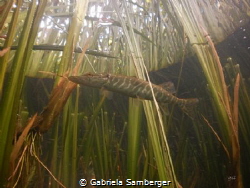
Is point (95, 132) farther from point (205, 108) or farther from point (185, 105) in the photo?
point (205, 108)

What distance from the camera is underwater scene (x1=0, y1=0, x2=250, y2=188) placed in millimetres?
869

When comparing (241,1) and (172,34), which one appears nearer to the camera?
(241,1)

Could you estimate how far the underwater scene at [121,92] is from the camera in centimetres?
87

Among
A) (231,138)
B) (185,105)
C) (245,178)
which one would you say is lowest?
(245,178)

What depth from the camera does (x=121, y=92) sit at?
1604 millimetres

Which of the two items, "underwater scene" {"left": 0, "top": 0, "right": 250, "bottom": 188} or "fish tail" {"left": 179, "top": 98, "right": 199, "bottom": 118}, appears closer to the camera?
"underwater scene" {"left": 0, "top": 0, "right": 250, "bottom": 188}

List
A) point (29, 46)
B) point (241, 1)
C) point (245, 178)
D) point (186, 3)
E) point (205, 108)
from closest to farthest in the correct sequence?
1. point (29, 46)
2. point (186, 3)
3. point (245, 178)
4. point (241, 1)
5. point (205, 108)

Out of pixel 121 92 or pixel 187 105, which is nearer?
pixel 121 92

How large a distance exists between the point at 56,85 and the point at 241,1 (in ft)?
7.19

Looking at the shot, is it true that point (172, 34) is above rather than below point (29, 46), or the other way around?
above

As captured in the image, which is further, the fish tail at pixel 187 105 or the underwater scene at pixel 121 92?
the fish tail at pixel 187 105

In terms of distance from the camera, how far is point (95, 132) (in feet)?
6.61

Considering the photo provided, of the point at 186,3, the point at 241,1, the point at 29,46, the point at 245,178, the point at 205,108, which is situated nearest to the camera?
the point at 29,46

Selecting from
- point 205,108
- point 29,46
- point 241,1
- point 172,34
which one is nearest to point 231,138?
point 29,46
